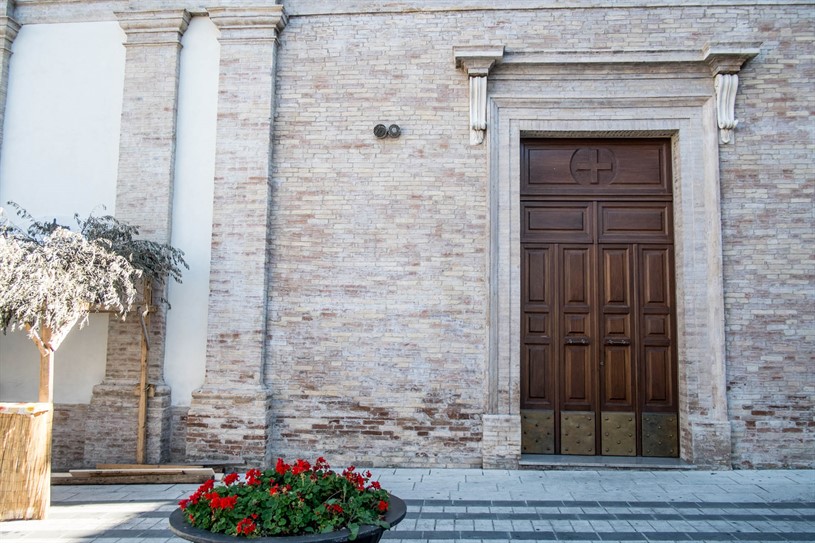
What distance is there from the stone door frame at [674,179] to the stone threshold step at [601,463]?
158 millimetres

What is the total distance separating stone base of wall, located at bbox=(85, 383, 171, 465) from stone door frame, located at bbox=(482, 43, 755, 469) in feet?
12.4

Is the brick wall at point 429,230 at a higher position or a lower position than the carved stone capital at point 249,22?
lower

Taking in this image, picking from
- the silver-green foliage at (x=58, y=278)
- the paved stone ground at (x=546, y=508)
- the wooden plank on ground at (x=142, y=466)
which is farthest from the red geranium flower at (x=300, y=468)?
the wooden plank on ground at (x=142, y=466)

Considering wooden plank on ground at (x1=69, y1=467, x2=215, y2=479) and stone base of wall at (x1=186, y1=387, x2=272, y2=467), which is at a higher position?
stone base of wall at (x1=186, y1=387, x2=272, y2=467)

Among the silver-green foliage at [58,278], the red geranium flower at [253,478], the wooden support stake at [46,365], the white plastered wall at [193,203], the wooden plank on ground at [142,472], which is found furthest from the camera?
the white plastered wall at [193,203]

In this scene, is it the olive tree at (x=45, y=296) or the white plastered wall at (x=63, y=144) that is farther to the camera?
the white plastered wall at (x=63, y=144)

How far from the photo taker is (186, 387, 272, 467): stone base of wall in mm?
7453

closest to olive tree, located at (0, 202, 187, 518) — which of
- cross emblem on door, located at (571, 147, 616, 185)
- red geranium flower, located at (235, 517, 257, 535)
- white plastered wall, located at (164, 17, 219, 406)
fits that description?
white plastered wall, located at (164, 17, 219, 406)

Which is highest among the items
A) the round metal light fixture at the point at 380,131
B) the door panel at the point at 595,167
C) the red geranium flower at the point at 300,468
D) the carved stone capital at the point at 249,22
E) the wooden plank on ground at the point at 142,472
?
A: the carved stone capital at the point at 249,22

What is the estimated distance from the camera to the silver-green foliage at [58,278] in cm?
Answer: 573

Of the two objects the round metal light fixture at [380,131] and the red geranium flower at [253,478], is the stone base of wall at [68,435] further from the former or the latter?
the red geranium flower at [253,478]

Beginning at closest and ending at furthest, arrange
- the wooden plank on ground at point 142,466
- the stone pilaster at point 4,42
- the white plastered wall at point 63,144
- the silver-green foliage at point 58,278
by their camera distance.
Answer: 1. the silver-green foliage at point 58,278
2. the wooden plank on ground at point 142,466
3. the white plastered wall at point 63,144
4. the stone pilaster at point 4,42

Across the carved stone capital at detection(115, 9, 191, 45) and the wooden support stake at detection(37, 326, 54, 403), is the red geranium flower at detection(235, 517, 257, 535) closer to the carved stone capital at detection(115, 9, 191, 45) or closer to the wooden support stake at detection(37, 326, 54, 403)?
the wooden support stake at detection(37, 326, 54, 403)

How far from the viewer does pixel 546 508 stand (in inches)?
235
